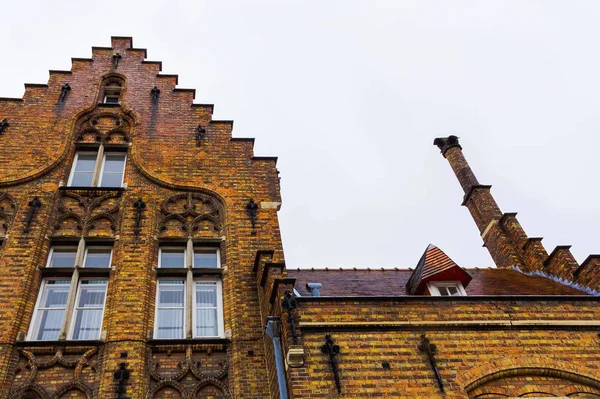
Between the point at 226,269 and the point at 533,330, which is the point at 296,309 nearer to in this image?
the point at 226,269

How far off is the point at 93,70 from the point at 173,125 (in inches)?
137

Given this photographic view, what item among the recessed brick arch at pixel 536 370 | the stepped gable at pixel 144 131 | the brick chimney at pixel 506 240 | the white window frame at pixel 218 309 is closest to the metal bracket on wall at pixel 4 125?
the stepped gable at pixel 144 131

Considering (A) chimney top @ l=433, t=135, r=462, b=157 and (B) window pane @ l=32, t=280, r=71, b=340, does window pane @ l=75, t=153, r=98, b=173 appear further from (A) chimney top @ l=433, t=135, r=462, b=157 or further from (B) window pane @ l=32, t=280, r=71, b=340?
(A) chimney top @ l=433, t=135, r=462, b=157

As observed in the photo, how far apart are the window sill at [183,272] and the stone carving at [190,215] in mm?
894

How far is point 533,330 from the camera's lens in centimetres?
871

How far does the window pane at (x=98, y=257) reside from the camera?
32.9 ft

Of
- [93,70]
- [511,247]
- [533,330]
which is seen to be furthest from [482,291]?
[93,70]

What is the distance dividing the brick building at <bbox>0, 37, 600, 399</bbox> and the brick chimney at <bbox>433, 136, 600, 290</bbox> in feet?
0.35

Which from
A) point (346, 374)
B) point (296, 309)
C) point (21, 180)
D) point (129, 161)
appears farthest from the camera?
point (129, 161)

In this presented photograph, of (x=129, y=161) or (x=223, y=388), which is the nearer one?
(x=223, y=388)

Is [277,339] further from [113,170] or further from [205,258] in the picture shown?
[113,170]

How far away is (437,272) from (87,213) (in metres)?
7.04

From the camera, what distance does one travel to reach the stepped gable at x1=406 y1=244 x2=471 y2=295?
10555 millimetres

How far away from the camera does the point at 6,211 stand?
10477 millimetres
